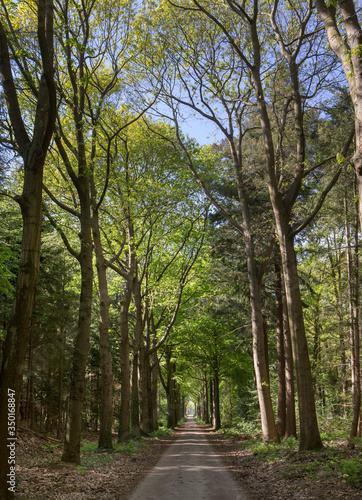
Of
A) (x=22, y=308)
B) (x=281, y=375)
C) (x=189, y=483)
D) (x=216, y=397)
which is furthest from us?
(x=216, y=397)

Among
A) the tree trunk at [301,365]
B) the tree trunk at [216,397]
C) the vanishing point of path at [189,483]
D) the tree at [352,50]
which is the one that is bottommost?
the tree trunk at [216,397]

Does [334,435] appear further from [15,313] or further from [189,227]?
[15,313]

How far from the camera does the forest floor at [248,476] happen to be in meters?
5.57

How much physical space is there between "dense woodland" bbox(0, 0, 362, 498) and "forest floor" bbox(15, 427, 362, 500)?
857mm

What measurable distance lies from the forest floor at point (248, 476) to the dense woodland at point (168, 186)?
86cm

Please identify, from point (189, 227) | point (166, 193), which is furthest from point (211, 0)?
point (189, 227)

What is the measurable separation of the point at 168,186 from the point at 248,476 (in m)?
11.6

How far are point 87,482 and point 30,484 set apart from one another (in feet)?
4.24

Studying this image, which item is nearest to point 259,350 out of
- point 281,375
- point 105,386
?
point 281,375

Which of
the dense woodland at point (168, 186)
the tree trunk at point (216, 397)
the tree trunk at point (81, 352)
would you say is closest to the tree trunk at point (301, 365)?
the dense woodland at point (168, 186)

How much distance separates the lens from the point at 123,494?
6.60 metres

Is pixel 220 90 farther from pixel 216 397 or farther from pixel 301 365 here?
pixel 216 397

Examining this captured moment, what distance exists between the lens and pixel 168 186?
16.2 metres

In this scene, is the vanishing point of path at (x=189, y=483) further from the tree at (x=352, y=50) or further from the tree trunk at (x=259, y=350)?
the tree at (x=352, y=50)
